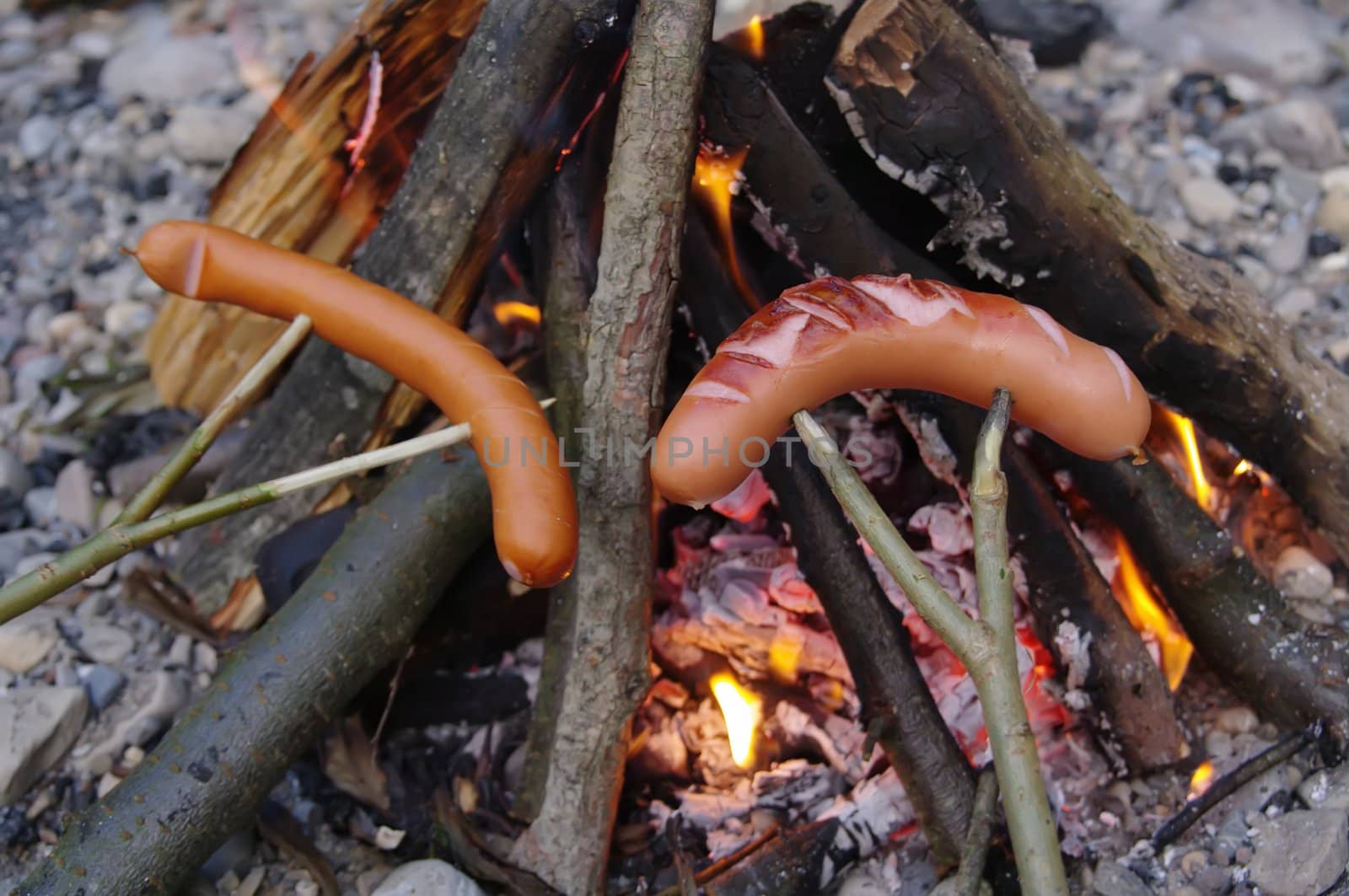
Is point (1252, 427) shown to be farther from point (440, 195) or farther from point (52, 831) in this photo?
point (52, 831)

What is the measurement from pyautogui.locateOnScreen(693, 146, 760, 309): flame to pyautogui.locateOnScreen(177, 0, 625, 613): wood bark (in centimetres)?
28

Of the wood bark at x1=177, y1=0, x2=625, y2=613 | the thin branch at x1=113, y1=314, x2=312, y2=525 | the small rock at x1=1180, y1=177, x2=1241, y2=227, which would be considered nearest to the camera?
the thin branch at x1=113, y1=314, x2=312, y2=525

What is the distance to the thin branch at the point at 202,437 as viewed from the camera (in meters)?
1.95

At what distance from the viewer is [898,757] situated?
7.25ft

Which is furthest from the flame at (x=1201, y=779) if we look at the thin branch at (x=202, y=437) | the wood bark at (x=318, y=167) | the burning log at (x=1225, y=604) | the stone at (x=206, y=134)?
the stone at (x=206, y=134)

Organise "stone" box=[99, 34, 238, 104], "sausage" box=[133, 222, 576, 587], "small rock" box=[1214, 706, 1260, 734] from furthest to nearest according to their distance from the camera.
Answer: "stone" box=[99, 34, 238, 104] < "small rock" box=[1214, 706, 1260, 734] < "sausage" box=[133, 222, 576, 587]

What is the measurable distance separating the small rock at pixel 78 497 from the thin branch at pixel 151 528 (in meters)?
1.34

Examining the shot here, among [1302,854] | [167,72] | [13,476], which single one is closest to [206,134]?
[167,72]

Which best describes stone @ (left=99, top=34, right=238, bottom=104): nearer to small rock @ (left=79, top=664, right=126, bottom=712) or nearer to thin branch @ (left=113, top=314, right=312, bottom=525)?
small rock @ (left=79, top=664, right=126, bottom=712)

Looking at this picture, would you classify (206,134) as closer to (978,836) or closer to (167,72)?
(167,72)

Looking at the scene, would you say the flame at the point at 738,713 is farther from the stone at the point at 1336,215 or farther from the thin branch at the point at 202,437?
the stone at the point at 1336,215

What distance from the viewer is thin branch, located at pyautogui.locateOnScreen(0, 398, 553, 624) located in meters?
1.85

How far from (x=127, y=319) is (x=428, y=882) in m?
2.41

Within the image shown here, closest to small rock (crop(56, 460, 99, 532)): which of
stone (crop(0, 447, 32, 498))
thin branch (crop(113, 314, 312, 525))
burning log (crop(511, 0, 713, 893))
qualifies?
stone (crop(0, 447, 32, 498))
